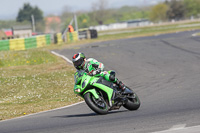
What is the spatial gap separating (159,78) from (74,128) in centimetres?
903

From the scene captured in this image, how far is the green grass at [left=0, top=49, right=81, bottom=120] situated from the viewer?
12039 millimetres

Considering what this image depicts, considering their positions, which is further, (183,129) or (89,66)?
(89,66)

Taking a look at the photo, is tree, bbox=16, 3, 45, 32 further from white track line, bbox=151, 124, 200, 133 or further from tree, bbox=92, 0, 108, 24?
white track line, bbox=151, 124, 200, 133

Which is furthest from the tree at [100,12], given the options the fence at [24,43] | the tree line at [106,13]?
the fence at [24,43]

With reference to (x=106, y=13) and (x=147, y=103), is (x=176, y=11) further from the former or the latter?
(x=147, y=103)

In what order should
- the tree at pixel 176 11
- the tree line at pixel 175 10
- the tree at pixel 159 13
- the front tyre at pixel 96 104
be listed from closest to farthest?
the front tyre at pixel 96 104 → the tree at pixel 176 11 → the tree line at pixel 175 10 → the tree at pixel 159 13

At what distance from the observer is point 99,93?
8297 mm

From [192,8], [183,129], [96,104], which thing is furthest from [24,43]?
[192,8]

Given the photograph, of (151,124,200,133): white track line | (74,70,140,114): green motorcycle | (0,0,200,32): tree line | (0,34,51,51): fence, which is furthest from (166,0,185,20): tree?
(151,124,200,133): white track line

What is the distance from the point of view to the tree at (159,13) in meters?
126

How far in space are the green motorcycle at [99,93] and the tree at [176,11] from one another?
4287 inches

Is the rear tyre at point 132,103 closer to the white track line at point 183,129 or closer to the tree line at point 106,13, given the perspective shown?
the white track line at point 183,129

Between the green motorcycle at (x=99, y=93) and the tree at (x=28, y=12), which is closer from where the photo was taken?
the green motorcycle at (x=99, y=93)

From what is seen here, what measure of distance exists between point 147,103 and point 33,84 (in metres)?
7.80
